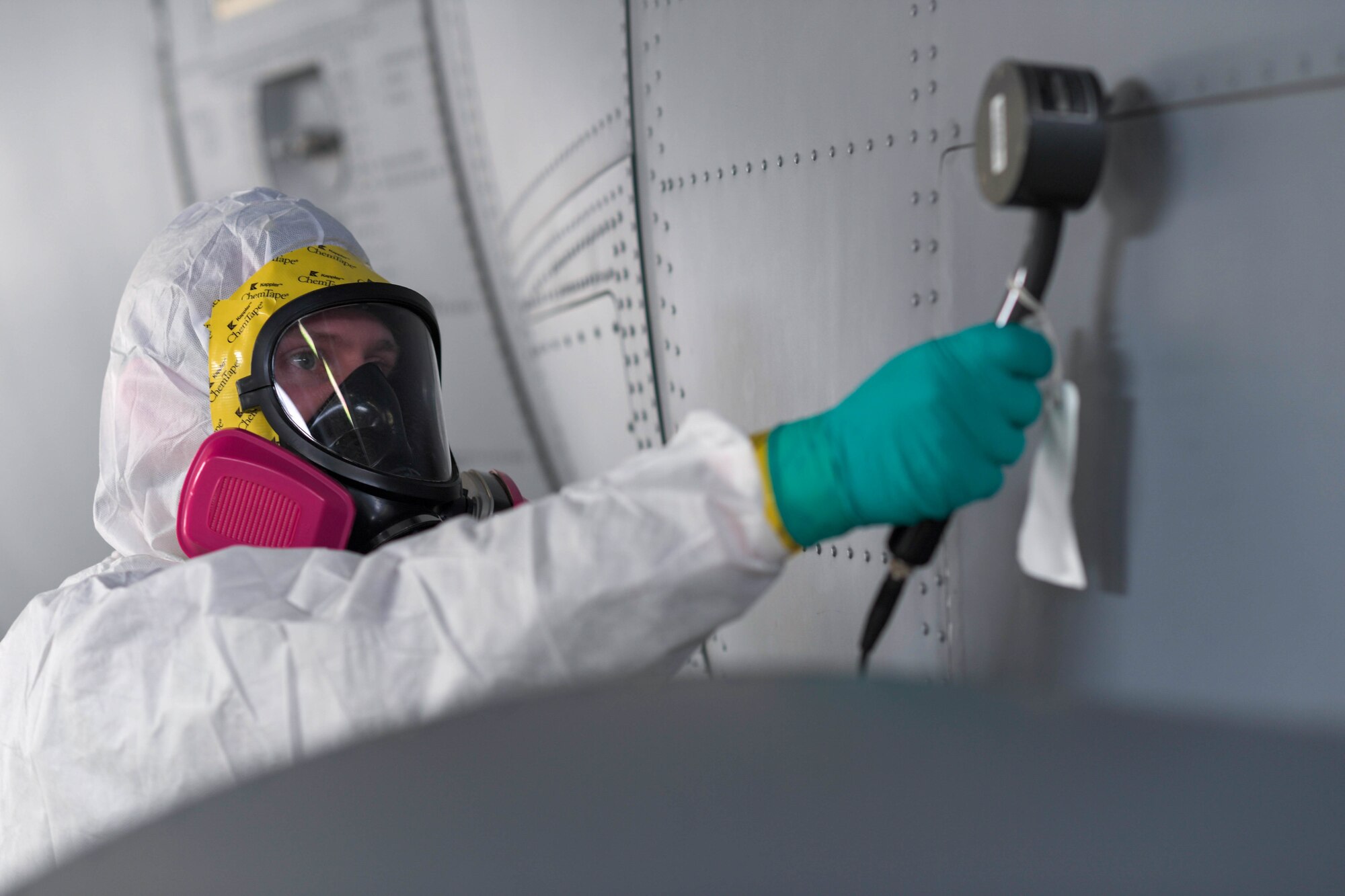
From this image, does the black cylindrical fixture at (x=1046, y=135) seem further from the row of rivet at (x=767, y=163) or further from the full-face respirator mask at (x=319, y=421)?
the full-face respirator mask at (x=319, y=421)

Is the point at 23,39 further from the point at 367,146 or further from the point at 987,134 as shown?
the point at 987,134

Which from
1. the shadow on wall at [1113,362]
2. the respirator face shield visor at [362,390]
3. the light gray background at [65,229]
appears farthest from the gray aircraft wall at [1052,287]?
the light gray background at [65,229]

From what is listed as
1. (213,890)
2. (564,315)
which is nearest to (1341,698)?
(213,890)

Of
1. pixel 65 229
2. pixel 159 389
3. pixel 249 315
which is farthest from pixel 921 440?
pixel 65 229

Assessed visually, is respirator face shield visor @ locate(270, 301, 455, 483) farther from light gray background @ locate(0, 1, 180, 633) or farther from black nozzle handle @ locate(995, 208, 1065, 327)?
light gray background @ locate(0, 1, 180, 633)

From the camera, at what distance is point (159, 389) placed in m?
1.55

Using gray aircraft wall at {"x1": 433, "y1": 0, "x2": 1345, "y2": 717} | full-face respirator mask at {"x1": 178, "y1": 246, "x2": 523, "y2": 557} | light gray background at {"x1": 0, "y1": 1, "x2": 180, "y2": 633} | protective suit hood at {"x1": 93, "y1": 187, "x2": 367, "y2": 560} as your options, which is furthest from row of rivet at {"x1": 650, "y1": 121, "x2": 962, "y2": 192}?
light gray background at {"x1": 0, "y1": 1, "x2": 180, "y2": 633}

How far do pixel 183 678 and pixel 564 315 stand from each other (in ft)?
4.01

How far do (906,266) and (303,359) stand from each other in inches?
33.9

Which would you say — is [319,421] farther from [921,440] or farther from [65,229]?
[65,229]

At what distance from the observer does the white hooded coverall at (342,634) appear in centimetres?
102

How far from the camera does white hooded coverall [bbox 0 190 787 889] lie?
3.35ft

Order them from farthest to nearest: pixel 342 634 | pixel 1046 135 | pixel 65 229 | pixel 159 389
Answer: pixel 65 229
pixel 159 389
pixel 342 634
pixel 1046 135

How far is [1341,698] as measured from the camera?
3.22 feet
